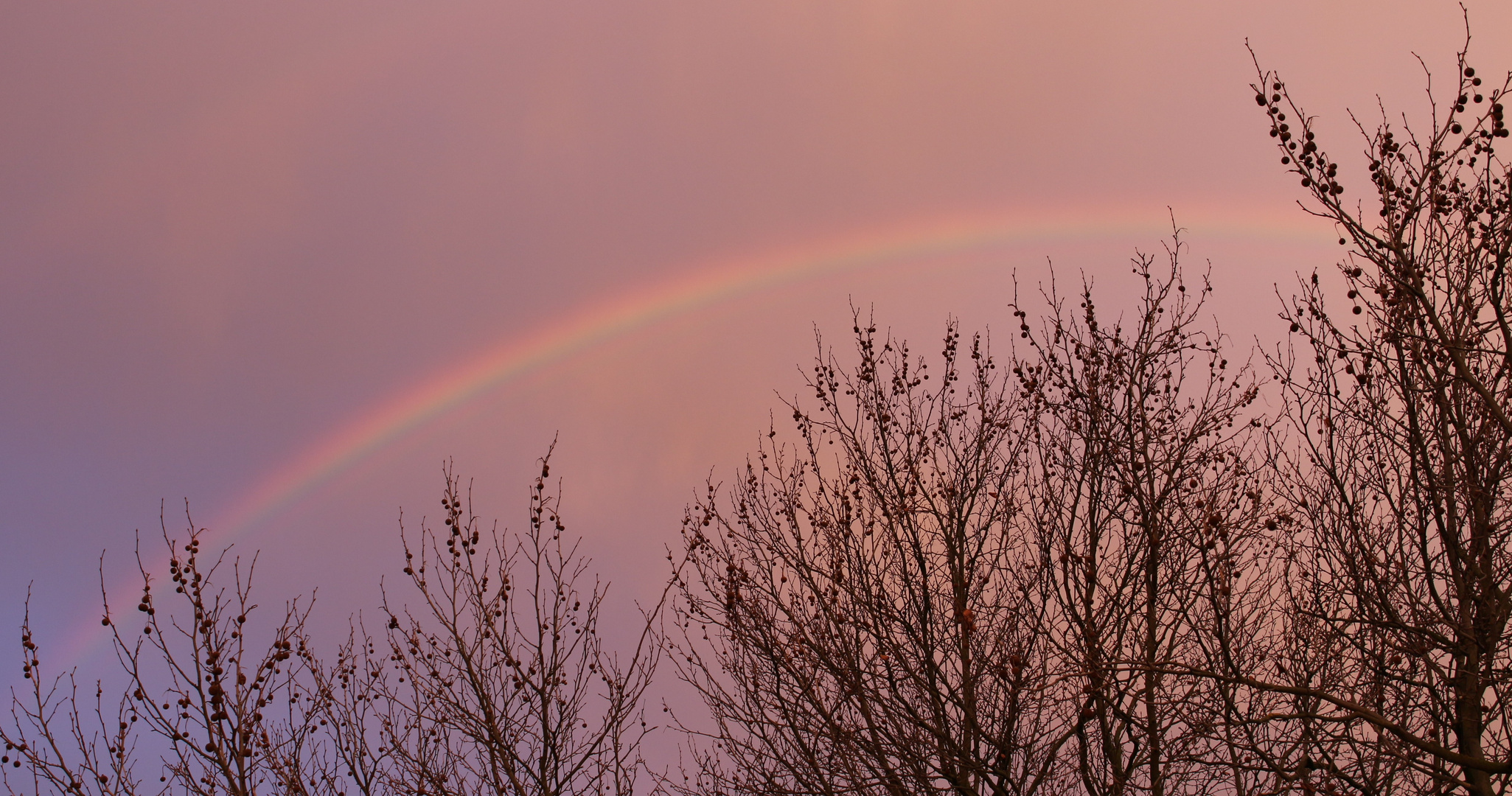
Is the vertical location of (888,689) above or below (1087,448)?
below

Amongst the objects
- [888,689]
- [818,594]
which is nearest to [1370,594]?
[888,689]

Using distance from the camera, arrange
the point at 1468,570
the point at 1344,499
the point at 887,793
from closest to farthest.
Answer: the point at 1468,570, the point at 1344,499, the point at 887,793

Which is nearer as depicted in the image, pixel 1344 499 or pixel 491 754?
pixel 1344 499

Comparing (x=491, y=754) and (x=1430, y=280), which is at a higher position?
(x=1430, y=280)

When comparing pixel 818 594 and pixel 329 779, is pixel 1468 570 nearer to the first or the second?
pixel 818 594

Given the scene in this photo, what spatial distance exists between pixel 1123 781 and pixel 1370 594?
5.73 ft

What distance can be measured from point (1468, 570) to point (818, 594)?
143 inches

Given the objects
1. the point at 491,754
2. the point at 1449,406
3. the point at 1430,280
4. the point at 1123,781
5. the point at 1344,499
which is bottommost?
the point at 1123,781

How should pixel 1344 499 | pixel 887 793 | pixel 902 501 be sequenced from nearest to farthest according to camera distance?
pixel 1344 499, pixel 887 793, pixel 902 501

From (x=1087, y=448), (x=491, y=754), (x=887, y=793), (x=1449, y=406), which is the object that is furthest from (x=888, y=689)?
(x=1449, y=406)

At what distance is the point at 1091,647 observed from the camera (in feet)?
16.4

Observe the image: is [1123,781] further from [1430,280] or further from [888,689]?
[1430,280]

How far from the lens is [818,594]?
20.5 feet

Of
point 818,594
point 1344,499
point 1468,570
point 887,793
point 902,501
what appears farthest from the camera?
point 902,501
